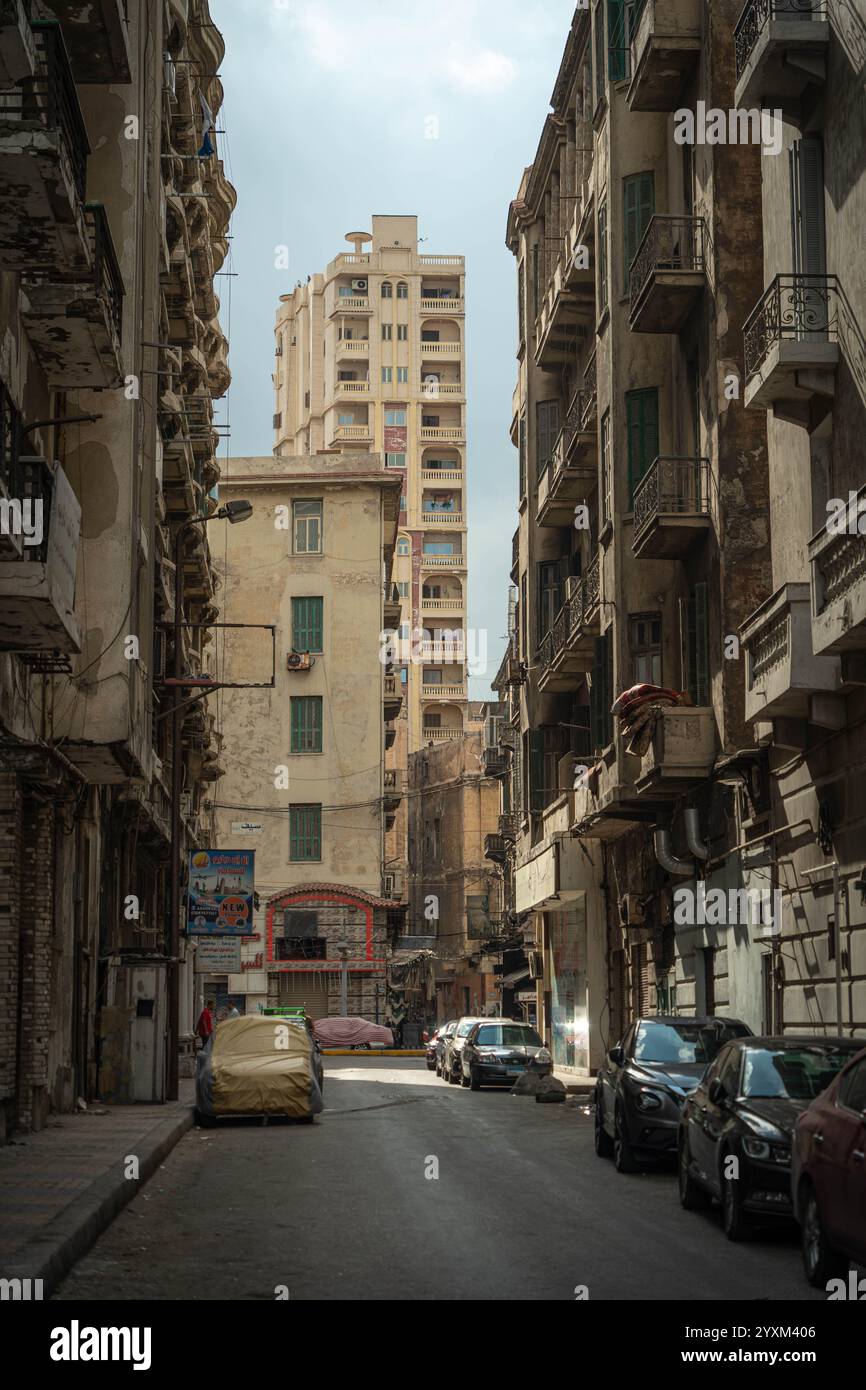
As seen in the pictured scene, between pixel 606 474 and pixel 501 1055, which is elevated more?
pixel 606 474

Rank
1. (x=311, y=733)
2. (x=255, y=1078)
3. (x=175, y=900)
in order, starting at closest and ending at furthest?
(x=255, y=1078)
(x=175, y=900)
(x=311, y=733)

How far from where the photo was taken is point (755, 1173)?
1277cm

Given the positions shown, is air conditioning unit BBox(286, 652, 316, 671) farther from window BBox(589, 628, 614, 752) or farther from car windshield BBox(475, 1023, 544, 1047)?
window BBox(589, 628, 614, 752)

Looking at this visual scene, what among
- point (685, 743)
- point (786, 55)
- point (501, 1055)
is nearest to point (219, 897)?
point (501, 1055)

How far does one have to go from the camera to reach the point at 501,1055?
3819cm

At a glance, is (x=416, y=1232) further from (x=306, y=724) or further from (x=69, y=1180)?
(x=306, y=724)

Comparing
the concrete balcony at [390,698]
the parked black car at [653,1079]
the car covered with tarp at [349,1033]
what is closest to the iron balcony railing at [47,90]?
the parked black car at [653,1079]

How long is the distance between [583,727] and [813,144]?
17.3 meters

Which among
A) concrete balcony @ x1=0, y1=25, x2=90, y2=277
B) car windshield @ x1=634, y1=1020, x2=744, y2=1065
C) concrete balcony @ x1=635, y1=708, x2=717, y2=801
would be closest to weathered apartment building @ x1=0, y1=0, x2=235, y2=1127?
concrete balcony @ x1=0, y1=25, x2=90, y2=277

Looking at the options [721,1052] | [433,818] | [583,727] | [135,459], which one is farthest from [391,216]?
[721,1052]

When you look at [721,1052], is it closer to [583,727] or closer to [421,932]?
[583,727]

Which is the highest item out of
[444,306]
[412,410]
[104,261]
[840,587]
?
[444,306]

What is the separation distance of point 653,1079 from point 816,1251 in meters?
7.48

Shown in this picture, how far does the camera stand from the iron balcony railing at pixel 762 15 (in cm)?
2130
